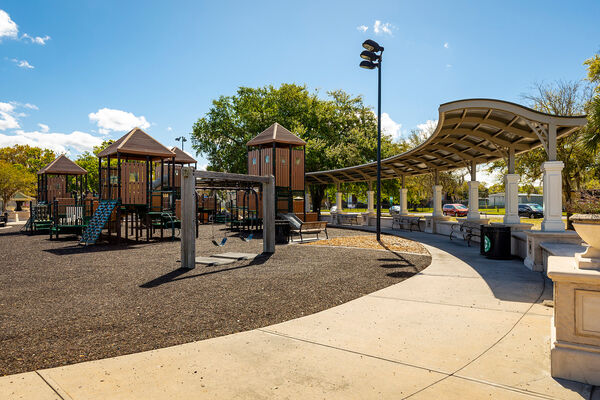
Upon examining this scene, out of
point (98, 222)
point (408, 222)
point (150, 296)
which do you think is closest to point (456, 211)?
point (408, 222)

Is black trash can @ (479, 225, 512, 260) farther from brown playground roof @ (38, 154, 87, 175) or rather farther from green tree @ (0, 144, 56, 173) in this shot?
green tree @ (0, 144, 56, 173)

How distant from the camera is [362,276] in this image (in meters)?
8.71

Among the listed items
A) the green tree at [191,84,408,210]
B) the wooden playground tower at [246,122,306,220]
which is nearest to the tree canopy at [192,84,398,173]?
the green tree at [191,84,408,210]

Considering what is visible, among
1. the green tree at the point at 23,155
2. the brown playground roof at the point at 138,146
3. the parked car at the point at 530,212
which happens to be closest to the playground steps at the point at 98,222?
the brown playground roof at the point at 138,146

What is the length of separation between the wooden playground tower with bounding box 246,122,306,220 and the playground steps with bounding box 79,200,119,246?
7.36 metres

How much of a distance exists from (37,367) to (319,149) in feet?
99.9

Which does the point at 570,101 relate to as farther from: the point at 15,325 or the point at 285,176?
the point at 15,325

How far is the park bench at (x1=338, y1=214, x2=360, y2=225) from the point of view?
2875 cm

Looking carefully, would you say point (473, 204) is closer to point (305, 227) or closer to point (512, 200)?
point (512, 200)

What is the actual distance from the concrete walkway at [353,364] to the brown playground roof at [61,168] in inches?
1058

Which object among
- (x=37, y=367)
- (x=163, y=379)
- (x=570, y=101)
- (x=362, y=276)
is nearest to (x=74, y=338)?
(x=37, y=367)

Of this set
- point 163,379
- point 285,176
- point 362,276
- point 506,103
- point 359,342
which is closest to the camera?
point 163,379

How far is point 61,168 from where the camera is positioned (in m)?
26.7

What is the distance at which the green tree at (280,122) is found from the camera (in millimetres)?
36625
